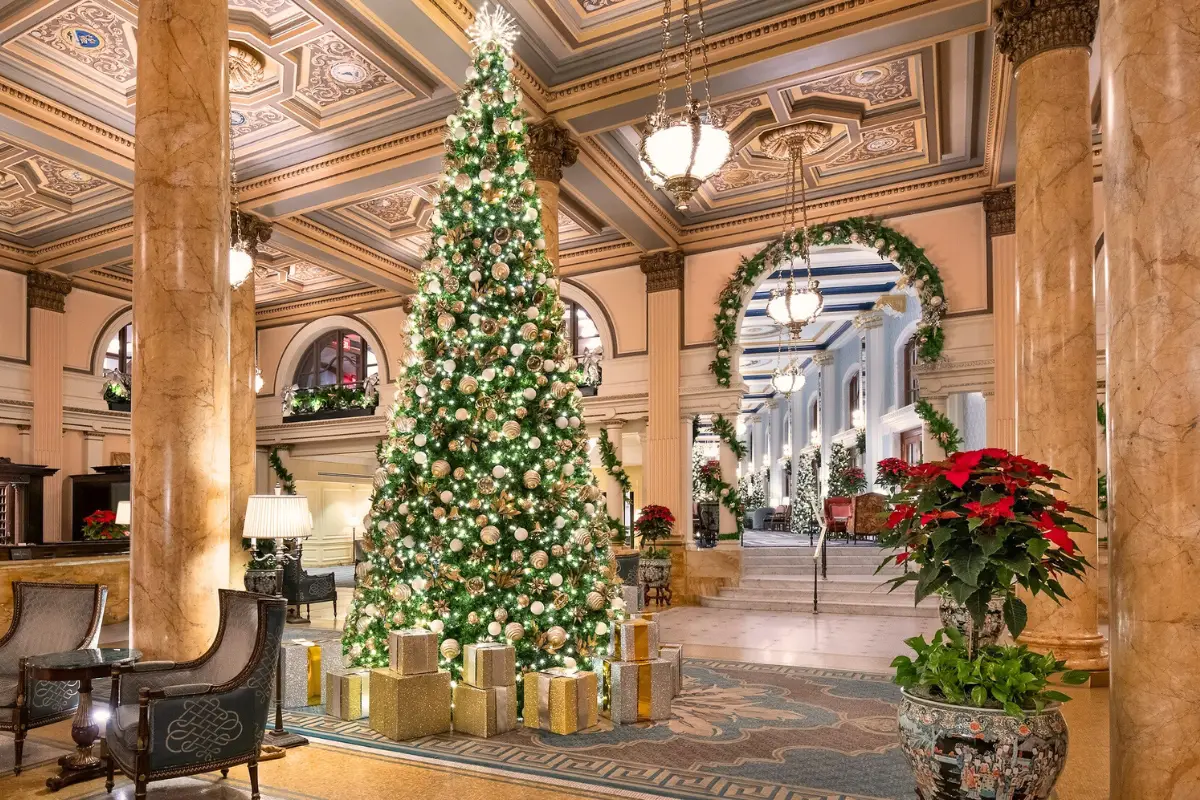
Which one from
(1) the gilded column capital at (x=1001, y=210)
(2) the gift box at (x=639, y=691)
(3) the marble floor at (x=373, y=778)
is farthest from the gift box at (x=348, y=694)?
(1) the gilded column capital at (x=1001, y=210)

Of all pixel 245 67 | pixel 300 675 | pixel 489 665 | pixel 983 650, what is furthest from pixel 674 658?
pixel 245 67

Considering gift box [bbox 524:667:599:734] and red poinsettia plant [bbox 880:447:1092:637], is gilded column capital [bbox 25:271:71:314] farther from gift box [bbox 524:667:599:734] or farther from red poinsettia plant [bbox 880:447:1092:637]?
red poinsettia plant [bbox 880:447:1092:637]

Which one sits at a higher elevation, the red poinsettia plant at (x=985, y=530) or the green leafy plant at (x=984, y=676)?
the red poinsettia plant at (x=985, y=530)

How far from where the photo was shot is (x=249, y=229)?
10.8 meters

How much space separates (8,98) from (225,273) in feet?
17.4

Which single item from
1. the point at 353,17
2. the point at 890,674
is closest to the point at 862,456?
the point at 890,674

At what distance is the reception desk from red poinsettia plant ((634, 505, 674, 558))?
6.28m

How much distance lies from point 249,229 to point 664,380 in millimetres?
6055

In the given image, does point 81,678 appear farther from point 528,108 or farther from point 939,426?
point 939,426

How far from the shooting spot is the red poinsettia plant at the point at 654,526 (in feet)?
37.6

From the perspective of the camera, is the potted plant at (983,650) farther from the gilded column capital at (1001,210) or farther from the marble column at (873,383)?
the marble column at (873,383)

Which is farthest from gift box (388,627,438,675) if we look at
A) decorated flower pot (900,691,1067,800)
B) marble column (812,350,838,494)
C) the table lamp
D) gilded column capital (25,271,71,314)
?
marble column (812,350,838,494)

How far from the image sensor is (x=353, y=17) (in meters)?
6.96

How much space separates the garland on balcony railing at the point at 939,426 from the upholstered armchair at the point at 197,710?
8.48 m
